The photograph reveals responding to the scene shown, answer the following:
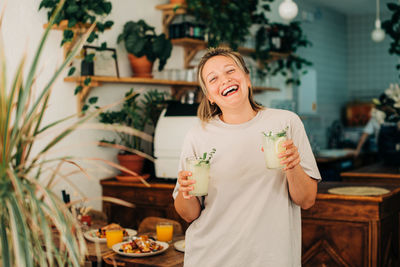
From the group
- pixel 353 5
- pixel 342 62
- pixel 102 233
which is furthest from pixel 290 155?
pixel 342 62

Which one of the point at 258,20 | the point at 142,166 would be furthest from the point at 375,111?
the point at 142,166

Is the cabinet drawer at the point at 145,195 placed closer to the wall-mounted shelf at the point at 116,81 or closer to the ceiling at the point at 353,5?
the wall-mounted shelf at the point at 116,81

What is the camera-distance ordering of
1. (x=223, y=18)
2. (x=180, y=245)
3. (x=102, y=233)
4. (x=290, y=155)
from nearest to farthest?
(x=290, y=155)
(x=180, y=245)
(x=102, y=233)
(x=223, y=18)

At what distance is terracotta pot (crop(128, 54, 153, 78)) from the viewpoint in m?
4.15

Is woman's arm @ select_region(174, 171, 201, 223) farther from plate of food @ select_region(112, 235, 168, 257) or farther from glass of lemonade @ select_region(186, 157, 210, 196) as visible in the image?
plate of food @ select_region(112, 235, 168, 257)

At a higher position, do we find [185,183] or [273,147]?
[273,147]

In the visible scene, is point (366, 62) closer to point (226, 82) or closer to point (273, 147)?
point (226, 82)

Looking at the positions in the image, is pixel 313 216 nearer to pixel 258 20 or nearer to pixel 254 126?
pixel 254 126

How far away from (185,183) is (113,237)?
3.42 feet

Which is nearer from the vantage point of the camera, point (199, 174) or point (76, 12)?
point (199, 174)

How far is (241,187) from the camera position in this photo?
1.87 metres

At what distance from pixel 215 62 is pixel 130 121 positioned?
7.35 feet

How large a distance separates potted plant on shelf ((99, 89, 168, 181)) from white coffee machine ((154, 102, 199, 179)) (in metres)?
0.17

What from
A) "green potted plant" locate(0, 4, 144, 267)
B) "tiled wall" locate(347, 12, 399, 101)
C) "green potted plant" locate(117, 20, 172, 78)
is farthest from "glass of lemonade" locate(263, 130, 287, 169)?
→ "tiled wall" locate(347, 12, 399, 101)
